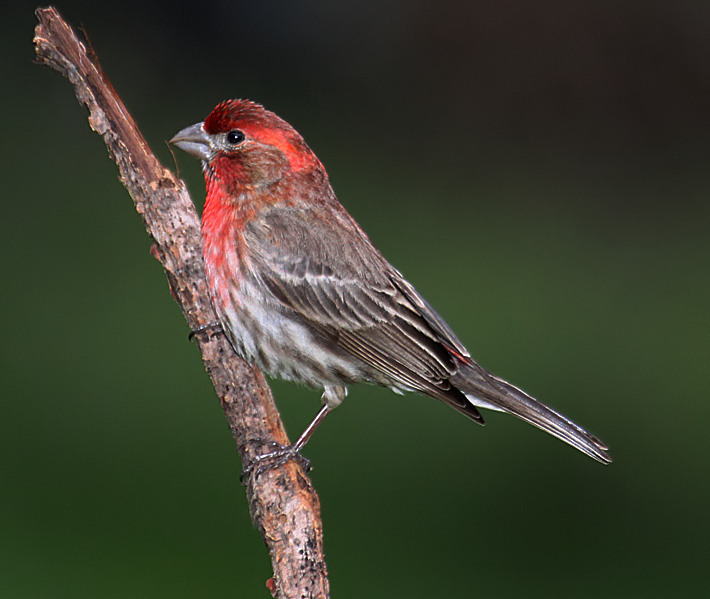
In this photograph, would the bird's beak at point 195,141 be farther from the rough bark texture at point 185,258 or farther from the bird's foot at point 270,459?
the bird's foot at point 270,459

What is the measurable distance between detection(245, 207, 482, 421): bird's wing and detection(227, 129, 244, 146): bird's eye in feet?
1.06

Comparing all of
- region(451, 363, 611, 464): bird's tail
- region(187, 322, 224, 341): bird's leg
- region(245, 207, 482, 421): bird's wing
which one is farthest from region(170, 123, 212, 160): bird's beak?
region(451, 363, 611, 464): bird's tail

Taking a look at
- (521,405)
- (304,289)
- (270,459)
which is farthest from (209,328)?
(521,405)

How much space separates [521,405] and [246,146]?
159 cm

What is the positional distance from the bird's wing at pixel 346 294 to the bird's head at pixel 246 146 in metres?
0.18

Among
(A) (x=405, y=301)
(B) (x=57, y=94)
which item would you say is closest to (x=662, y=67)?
(B) (x=57, y=94)

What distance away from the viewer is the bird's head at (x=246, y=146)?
4.47m

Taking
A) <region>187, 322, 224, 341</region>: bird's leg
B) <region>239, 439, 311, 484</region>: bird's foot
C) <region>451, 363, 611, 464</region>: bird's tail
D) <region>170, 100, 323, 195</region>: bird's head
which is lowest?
<region>239, 439, 311, 484</region>: bird's foot

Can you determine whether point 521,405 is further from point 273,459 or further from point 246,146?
point 246,146

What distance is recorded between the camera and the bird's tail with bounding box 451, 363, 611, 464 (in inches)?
174

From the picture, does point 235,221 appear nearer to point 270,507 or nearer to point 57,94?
point 270,507

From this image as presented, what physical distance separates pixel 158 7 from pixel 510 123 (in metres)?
3.86

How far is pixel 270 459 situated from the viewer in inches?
165

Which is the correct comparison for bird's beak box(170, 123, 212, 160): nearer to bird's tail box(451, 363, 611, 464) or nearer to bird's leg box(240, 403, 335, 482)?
bird's leg box(240, 403, 335, 482)
